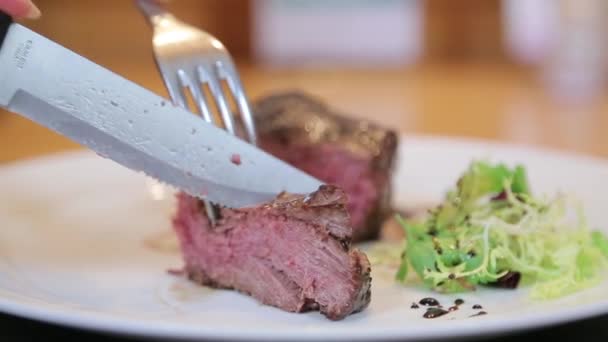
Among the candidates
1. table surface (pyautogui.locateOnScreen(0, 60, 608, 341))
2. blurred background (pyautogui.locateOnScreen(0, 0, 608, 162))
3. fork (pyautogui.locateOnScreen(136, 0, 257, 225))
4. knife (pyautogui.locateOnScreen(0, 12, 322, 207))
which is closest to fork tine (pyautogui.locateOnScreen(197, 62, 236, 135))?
fork (pyautogui.locateOnScreen(136, 0, 257, 225))

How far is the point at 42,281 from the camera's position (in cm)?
197

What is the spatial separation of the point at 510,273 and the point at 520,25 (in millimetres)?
5014

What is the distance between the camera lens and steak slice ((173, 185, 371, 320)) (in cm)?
170

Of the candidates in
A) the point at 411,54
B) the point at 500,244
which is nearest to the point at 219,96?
the point at 500,244

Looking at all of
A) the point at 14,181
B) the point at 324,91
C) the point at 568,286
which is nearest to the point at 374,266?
the point at 568,286

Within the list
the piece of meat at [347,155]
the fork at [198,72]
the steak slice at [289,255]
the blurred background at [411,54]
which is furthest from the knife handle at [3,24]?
the blurred background at [411,54]

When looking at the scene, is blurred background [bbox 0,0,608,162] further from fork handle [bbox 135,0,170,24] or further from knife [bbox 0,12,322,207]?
knife [bbox 0,12,322,207]

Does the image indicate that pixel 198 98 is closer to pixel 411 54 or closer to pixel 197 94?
pixel 197 94

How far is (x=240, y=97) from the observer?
2131 mm

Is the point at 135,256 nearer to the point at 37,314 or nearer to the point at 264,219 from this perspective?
the point at 264,219

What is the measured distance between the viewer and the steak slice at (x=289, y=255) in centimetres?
170

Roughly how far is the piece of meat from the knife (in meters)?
0.58

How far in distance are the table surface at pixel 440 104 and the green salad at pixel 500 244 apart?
1329 millimetres

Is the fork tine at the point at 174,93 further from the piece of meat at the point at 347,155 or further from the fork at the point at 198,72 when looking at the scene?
the piece of meat at the point at 347,155
